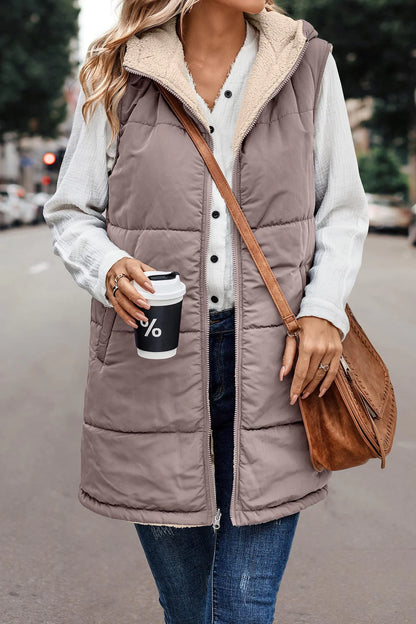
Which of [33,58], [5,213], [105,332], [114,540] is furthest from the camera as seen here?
[33,58]

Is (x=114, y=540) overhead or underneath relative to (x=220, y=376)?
underneath

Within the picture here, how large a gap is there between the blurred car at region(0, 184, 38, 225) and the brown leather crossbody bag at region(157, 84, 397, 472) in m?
32.6

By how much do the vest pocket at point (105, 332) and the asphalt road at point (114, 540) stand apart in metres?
1.47

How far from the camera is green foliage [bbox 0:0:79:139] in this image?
1497 inches

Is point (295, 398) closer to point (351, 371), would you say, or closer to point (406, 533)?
point (351, 371)

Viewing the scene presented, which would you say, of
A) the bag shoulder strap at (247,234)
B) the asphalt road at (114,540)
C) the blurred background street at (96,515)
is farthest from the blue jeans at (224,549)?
the asphalt road at (114,540)

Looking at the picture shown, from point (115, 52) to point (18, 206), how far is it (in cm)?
3446

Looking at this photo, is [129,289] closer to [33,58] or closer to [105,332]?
[105,332]

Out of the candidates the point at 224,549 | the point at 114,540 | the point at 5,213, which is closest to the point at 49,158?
the point at 5,213

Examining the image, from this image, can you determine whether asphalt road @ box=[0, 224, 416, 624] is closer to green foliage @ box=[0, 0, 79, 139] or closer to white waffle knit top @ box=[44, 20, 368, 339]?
white waffle knit top @ box=[44, 20, 368, 339]

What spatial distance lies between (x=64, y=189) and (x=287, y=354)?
0.59 metres

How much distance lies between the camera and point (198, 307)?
6.16 ft

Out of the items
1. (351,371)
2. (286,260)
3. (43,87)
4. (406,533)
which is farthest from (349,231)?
(43,87)

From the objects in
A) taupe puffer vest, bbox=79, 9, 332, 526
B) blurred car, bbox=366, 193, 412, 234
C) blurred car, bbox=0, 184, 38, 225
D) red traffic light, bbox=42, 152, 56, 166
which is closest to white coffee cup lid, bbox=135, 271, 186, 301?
taupe puffer vest, bbox=79, 9, 332, 526
